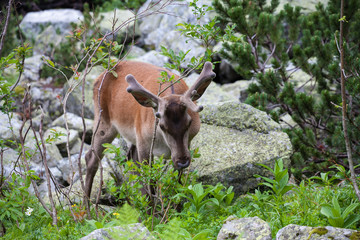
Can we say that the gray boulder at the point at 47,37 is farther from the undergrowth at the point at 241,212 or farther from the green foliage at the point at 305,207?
the green foliage at the point at 305,207

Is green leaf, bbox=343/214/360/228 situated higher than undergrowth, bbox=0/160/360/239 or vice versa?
green leaf, bbox=343/214/360/228

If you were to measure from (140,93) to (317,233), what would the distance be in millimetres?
2629

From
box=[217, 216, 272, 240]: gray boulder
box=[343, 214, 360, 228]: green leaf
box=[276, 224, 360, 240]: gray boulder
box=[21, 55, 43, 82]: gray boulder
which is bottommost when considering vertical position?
box=[21, 55, 43, 82]: gray boulder

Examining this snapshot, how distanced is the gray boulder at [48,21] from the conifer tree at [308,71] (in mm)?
9618

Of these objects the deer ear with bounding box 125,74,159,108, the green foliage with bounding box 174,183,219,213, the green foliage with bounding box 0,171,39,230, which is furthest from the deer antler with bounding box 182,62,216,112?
the green foliage with bounding box 0,171,39,230

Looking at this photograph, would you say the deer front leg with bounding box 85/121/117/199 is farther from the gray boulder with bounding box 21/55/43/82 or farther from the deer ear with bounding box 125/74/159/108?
the gray boulder with bounding box 21/55/43/82

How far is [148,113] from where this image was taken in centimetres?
606

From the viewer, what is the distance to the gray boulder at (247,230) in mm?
3740

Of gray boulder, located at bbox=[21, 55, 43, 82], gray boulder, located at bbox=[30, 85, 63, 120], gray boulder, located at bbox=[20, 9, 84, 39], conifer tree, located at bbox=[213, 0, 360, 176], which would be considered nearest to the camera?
conifer tree, located at bbox=[213, 0, 360, 176]

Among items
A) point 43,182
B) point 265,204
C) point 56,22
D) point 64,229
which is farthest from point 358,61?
point 56,22

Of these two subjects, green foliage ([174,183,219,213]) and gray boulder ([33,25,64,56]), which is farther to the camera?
gray boulder ([33,25,64,56])

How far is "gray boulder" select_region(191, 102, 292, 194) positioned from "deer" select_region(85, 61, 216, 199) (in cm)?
70

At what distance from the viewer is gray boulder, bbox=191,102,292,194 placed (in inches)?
240

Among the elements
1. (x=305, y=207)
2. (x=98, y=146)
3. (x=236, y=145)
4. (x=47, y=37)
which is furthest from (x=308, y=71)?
(x=47, y=37)
